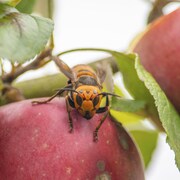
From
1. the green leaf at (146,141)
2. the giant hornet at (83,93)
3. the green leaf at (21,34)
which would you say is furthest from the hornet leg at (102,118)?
the green leaf at (146,141)

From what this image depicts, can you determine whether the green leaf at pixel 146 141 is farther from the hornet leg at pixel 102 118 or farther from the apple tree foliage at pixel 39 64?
the hornet leg at pixel 102 118

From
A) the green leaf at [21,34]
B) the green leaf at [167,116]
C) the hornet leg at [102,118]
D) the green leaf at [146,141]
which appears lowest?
the green leaf at [146,141]

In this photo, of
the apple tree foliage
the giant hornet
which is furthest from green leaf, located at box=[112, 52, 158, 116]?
the giant hornet

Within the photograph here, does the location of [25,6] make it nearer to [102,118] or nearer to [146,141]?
[102,118]

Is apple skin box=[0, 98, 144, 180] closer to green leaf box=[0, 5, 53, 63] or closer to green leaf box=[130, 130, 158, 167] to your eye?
green leaf box=[0, 5, 53, 63]

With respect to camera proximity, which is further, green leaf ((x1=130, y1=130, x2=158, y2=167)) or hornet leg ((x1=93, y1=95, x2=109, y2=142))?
green leaf ((x1=130, y1=130, x2=158, y2=167))

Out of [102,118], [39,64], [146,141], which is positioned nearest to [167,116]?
[102,118]
